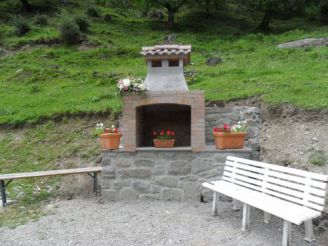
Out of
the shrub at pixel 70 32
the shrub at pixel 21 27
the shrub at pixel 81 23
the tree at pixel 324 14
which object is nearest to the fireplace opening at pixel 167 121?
the shrub at pixel 70 32

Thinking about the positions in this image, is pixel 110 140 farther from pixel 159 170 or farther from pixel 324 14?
pixel 324 14

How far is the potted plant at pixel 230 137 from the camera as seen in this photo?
7.19 metres

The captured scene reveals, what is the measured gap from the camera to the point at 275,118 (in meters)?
9.59

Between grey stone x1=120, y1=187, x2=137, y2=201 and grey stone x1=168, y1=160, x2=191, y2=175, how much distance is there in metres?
0.79

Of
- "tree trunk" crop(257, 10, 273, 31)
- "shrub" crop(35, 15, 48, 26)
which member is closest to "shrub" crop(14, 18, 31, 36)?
"shrub" crop(35, 15, 48, 26)

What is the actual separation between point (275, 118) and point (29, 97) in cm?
775

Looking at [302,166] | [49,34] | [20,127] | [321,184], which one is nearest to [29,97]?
[20,127]

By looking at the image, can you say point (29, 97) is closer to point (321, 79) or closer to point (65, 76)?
point (65, 76)

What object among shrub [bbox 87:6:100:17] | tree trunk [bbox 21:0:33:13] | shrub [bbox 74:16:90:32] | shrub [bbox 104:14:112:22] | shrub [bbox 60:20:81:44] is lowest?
shrub [bbox 60:20:81:44]

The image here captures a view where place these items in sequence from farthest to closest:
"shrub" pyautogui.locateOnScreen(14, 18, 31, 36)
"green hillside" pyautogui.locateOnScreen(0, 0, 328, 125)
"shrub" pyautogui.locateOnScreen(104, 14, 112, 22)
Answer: "shrub" pyautogui.locateOnScreen(104, 14, 112, 22)
"shrub" pyautogui.locateOnScreen(14, 18, 31, 36)
"green hillside" pyautogui.locateOnScreen(0, 0, 328, 125)

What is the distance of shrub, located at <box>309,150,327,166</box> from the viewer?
746 cm

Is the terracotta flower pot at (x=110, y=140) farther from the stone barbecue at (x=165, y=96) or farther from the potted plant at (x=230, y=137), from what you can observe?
the potted plant at (x=230, y=137)

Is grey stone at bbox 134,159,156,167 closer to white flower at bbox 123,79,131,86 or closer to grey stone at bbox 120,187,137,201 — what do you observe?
grey stone at bbox 120,187,137,201

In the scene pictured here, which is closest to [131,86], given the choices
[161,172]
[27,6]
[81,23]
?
[161,172]
